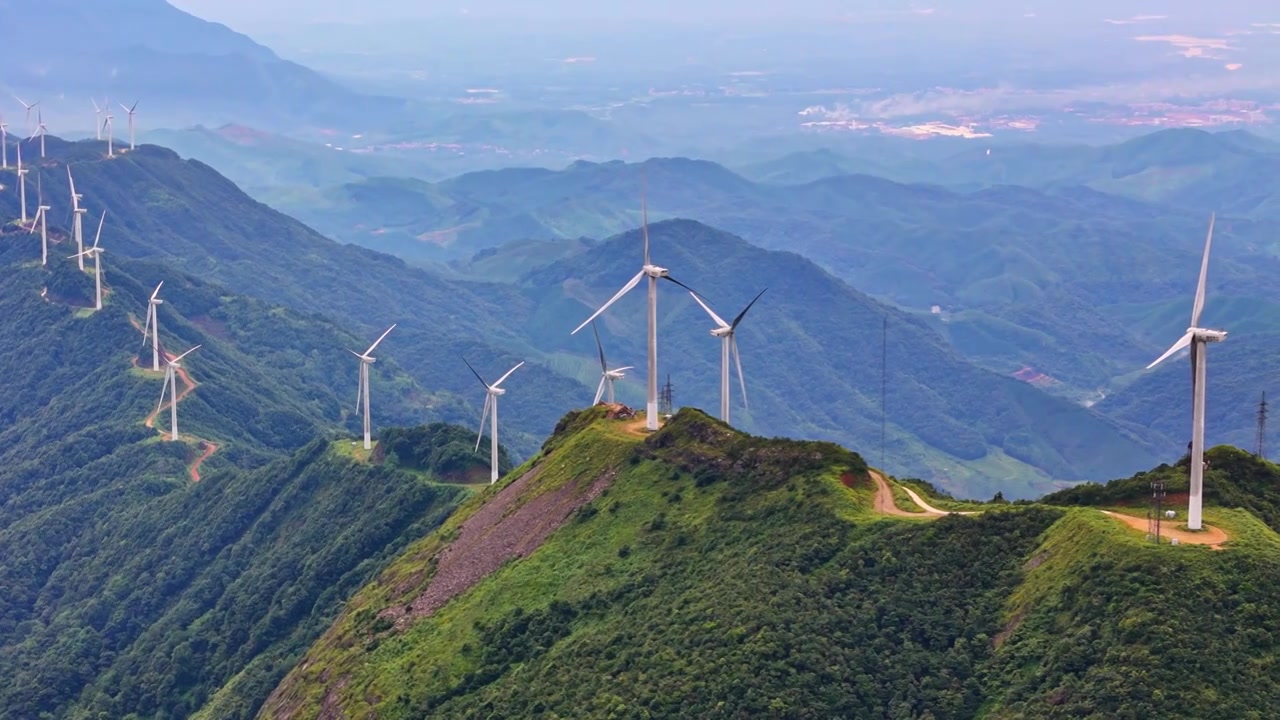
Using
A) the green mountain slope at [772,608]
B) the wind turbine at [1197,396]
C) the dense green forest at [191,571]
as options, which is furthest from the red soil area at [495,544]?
the wind turbine at [1197,396]

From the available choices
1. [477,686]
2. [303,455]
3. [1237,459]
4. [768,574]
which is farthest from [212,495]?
[1237,459]

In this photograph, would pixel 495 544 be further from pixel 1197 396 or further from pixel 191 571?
pixel 191 571

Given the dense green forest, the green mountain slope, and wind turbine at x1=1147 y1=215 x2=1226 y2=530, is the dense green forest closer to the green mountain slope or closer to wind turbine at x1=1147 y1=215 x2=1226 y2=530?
the green mountain slope

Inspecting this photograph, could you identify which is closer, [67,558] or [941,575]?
[941,575]

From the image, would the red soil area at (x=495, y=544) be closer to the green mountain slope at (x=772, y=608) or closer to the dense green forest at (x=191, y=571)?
the green mountain slope at (x=772, y=608)

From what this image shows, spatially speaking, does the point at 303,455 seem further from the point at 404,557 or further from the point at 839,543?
the point at 839,543

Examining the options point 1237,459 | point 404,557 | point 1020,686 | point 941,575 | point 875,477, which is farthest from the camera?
point 404,557
